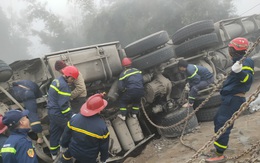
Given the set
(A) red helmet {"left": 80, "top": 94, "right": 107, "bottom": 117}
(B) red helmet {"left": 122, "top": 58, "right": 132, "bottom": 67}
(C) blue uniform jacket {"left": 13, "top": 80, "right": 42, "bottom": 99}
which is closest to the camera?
(A) red helmet {"left": 80, "top": 94, "right": 107, "bottom": 117}

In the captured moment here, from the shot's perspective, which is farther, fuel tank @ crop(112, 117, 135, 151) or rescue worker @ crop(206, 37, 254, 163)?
fuel tank @ crop(112, 117, 135, 151)

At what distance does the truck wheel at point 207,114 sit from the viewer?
577cm

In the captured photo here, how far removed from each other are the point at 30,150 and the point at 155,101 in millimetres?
3636

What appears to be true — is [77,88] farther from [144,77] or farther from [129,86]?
[144,77]

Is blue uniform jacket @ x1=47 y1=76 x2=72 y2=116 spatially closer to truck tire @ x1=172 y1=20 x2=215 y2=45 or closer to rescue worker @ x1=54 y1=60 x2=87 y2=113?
rescue worker @ x1=54 y1=60 x2=87 y2=113

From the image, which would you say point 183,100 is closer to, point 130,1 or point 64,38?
point 130,1

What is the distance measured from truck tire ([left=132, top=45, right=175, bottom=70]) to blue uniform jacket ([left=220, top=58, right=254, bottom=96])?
6.67 ft

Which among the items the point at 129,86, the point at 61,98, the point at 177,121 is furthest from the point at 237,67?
the point at 61,98

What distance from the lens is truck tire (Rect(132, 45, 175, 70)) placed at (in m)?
5.42

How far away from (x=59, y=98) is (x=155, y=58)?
227 centimetres

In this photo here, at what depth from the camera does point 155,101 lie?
233 inches

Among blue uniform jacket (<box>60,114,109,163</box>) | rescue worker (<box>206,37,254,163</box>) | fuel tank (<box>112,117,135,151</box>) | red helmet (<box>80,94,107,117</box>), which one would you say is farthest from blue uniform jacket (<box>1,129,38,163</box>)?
fuel tank (<box>112,117,135,151</box>)

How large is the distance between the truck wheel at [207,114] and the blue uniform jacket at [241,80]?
2.31m

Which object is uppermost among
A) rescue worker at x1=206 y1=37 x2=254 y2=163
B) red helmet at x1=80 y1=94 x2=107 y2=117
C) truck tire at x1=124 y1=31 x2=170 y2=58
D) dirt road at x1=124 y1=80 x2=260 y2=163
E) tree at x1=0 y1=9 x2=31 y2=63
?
tree at x1=0 y1=9 x2=31 y2=63
